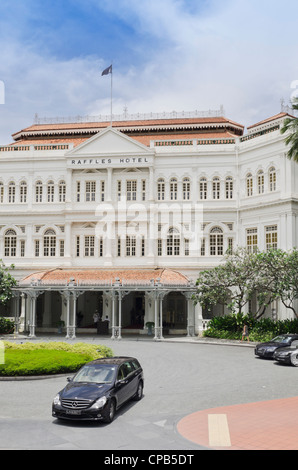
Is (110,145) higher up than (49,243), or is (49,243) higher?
(110,145)

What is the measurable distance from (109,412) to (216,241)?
1127 inches

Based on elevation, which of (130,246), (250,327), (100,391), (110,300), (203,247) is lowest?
(250,327)

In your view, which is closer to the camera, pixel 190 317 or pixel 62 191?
pixel 190 317

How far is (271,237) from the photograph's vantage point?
1481 inches

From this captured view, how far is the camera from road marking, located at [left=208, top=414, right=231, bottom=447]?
11.0 metres

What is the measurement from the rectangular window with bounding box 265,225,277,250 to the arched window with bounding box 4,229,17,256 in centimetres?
2093

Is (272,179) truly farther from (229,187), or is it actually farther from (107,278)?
(107,278)

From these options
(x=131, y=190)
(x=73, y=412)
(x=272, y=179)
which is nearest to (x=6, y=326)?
(x=131, y=190)

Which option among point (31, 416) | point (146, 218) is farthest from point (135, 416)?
point (146, 218)

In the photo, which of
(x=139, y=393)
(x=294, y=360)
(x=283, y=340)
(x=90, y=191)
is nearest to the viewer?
(x=139, y=393)

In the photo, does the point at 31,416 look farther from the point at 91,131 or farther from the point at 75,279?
the point at 91,131

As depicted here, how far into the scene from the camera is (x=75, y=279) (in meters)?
37.7

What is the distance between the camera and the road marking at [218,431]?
11.0 meters

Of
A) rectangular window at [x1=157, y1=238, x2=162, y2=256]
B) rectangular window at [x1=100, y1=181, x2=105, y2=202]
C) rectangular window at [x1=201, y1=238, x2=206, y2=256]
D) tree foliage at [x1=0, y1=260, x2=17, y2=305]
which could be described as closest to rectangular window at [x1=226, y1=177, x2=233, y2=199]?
rectangular window at [x1=201, y1=238, x2=206, y2=256]
